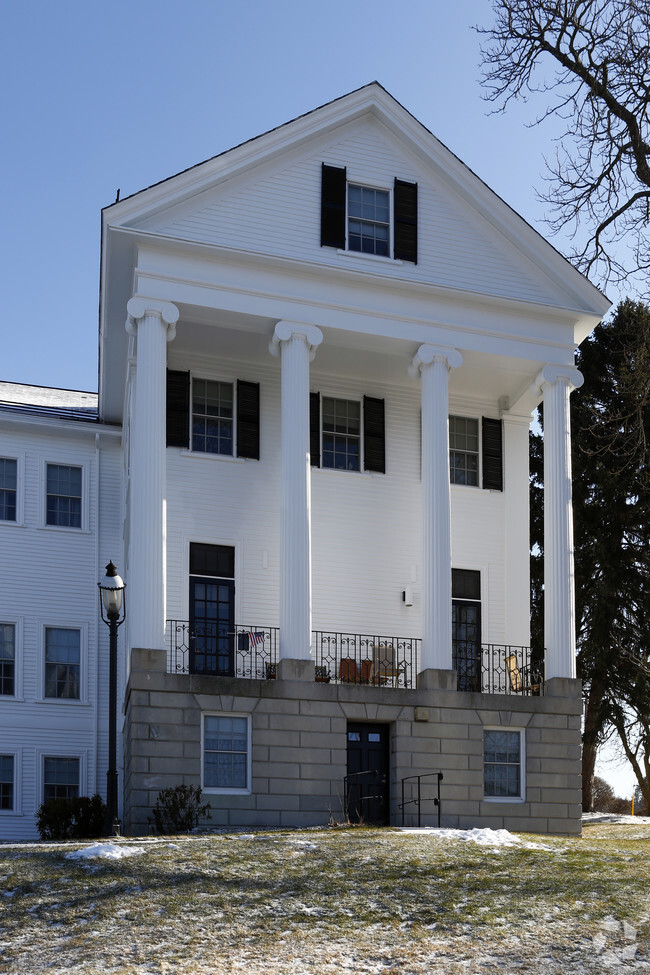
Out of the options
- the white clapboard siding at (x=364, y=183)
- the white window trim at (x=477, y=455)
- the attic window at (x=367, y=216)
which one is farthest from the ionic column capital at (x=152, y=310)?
the white window trim at (x=477, y=455)

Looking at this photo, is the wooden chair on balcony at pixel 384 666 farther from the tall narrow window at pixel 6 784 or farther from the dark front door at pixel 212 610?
the tall narrow window at pixel 6 784

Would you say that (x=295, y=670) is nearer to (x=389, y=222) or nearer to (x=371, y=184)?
(x=389, y=222)

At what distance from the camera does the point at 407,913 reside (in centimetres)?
1255

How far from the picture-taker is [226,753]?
21.9 m

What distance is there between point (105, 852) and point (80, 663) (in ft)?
43.7

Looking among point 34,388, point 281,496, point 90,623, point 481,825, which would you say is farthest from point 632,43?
point 34,388

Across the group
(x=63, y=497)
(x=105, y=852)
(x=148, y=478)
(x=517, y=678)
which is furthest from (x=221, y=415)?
(x=105, y=852)

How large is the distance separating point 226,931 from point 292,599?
36.1 ft

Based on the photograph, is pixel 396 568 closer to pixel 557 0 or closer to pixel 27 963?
pixel 557 0

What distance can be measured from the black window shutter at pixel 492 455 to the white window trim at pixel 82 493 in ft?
29.5

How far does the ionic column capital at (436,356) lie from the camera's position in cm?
2464

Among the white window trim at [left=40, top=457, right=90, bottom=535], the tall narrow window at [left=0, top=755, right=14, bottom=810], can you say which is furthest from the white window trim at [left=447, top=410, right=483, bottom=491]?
the tall narrow window at [left=0, top=755, right=14, bottom=810]

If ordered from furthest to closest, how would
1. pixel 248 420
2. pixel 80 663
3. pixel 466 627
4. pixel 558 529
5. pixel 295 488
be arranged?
pixel 80 663
pixel 466 627
pixel 248 420
pixel 558 529
pixel 295 488

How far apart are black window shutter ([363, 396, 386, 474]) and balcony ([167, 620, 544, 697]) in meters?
3.57
